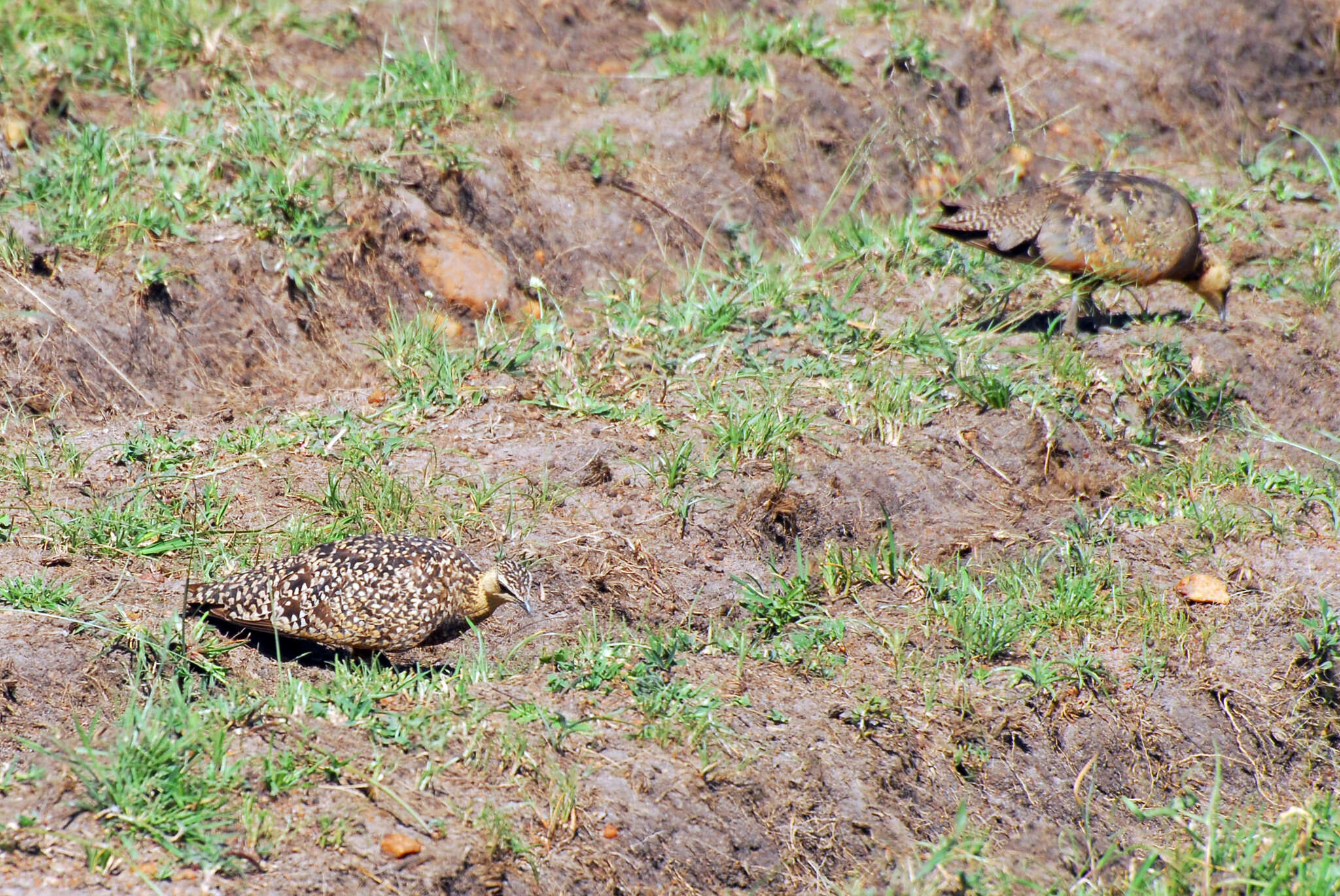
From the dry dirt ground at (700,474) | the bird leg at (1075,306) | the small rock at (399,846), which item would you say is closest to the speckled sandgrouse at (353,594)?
the dry dirt ground at (700,474)

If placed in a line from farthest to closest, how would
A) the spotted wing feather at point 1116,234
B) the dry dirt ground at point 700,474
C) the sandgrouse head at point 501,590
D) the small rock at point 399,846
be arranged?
the spotted wing feather at point 1116,234, the sandgrouse head at point 501,590, the dry dirt ground at point 700,474, the small rock at point 399,846

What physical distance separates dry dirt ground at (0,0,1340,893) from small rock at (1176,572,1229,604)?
0.05 meters

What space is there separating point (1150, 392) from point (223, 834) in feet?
15.2

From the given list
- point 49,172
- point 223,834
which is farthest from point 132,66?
point 223,834

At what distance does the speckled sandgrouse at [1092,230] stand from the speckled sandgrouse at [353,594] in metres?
3.31

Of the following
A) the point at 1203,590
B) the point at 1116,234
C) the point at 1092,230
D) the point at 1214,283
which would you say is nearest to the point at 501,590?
the point at 1203,590

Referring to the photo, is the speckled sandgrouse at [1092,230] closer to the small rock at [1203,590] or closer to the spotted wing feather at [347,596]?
the small rock at [1203,590]

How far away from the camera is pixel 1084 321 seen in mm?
6555

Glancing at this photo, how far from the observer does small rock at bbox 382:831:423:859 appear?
352 centimetres

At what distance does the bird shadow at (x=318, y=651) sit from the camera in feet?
14.6

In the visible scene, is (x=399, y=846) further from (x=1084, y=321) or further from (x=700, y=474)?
(x=1084, y=321)

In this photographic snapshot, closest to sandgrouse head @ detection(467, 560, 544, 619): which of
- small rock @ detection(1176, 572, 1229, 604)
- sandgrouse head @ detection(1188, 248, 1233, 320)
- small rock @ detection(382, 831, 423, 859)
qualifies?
small rock @ detection(382, 831, 423, 859)

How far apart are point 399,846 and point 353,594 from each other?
1.04 m

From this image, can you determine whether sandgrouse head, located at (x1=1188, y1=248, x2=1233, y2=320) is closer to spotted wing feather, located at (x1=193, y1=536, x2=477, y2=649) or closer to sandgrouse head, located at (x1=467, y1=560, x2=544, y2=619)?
sandgrouse head, located at (x1=467, y1=560, x2=544, y2=619)
